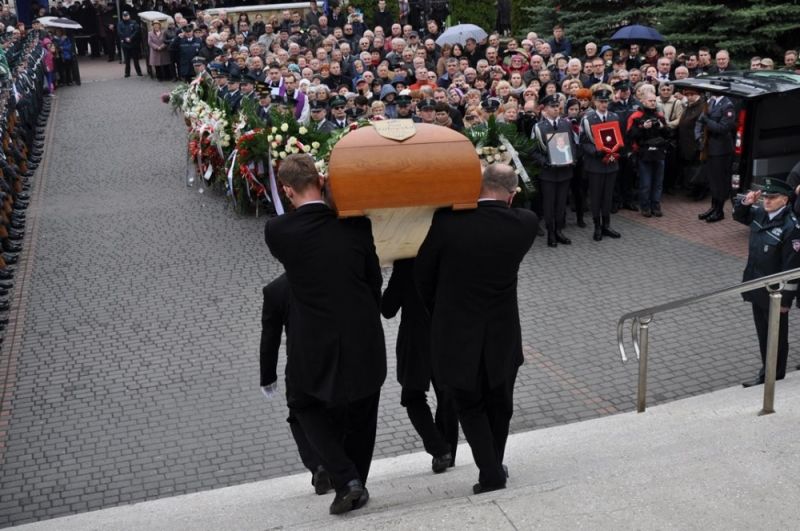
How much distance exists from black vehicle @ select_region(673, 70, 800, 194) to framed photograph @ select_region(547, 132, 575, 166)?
6.04ft

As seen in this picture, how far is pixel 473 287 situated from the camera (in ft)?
17.0

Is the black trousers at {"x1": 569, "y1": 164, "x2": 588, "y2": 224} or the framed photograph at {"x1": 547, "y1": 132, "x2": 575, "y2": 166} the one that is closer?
the framed photograph at {"x1": 547, "y1": 132, "x2": 575, "y2": 166}

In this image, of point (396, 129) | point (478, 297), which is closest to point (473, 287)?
point (478, 297)

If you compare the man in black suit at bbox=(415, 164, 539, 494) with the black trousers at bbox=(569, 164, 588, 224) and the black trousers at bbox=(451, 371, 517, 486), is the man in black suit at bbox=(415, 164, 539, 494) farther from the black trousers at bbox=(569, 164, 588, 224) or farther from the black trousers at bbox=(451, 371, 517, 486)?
the black trousers at bbox=(569, 164, 588, 224)

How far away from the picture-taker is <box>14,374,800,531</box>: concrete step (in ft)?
15.6

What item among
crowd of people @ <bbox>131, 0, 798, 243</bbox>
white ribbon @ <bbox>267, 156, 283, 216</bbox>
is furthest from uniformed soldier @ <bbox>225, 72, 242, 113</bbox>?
white ribbon @ <bbox>267, 156, 283, 216</bbox>

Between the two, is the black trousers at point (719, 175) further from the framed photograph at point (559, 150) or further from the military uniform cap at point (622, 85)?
the framed photograph at point (559, 150)

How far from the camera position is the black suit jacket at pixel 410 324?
18.5ft

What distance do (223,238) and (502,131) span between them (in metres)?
3.92

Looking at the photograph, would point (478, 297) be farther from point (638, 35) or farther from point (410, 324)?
point (638, 35)

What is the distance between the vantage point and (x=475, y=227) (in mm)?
5113

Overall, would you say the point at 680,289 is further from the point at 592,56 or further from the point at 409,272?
the point at 592,56

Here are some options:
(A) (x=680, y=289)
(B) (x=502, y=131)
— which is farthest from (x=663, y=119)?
(A) (x=680, y=289)

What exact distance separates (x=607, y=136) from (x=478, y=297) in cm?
815
